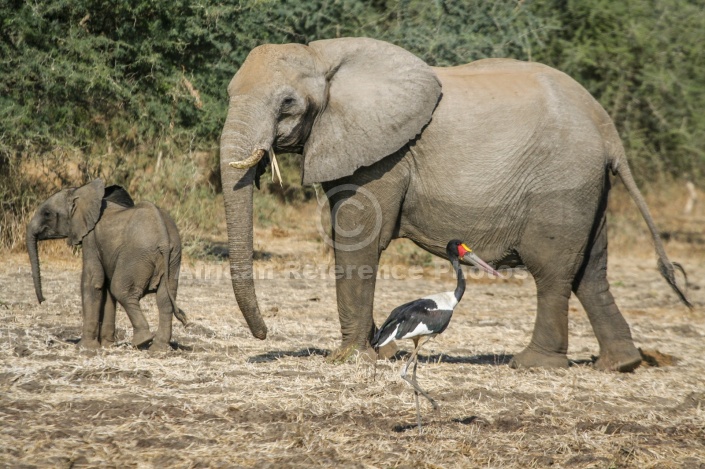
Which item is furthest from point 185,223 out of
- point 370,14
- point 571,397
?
point 571,397

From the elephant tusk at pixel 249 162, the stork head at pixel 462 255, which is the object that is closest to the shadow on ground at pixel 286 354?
the stork head at pixel 462 255

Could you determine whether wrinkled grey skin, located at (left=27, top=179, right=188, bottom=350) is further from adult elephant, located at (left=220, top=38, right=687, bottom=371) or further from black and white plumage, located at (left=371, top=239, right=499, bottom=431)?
black and white plumage, located at (left=371, top=239, right=499, bottom=431)

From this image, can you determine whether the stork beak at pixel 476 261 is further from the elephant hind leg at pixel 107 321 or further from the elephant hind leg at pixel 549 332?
the elephant hind leg at pixel 107 321

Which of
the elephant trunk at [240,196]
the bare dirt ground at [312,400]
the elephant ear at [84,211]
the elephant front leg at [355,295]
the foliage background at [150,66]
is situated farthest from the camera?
the foliage background at [150,66]

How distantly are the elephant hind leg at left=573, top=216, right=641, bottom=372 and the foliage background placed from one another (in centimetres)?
630

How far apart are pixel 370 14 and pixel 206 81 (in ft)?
9.85

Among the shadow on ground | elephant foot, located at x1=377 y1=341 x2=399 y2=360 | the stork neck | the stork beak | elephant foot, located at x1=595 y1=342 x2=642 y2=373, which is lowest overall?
the shadow on ground

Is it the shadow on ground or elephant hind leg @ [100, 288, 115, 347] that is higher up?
elephant hind leg @ [100, 288, 115, 347]

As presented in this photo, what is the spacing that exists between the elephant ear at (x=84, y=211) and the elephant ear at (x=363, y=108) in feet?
6.14

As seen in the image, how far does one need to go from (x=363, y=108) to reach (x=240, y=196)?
50.7 inches

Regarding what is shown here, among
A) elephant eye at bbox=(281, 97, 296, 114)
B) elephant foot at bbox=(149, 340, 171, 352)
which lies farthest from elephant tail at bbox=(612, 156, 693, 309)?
elephant foot at bbox=(149, 340, 171, 352)

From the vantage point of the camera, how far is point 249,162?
23.6 ft

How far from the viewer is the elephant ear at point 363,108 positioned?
309 inches

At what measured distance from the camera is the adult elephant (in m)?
7.89
